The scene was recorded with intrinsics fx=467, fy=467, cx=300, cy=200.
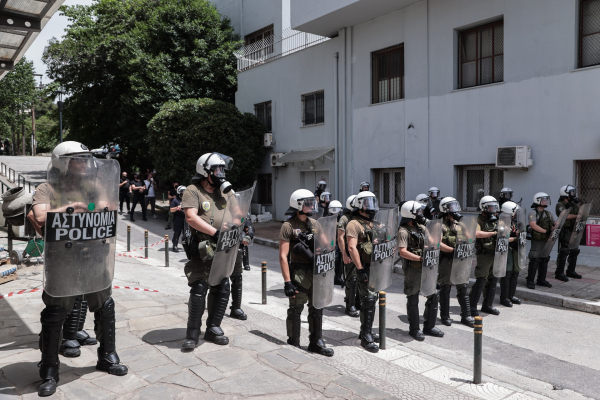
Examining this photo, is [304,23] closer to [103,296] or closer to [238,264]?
[238,264]

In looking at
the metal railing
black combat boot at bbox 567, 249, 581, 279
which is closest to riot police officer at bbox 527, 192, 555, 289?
black combat boot at bbox 567, 249, 581, 279

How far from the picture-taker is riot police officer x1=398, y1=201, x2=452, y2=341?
19.5 ft

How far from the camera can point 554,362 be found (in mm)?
5371

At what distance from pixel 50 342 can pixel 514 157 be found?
33.9ft

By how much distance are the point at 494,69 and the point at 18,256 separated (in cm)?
1163

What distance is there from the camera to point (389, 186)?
14.8 m

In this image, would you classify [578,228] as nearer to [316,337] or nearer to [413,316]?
[413,316]

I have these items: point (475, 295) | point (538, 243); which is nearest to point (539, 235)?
point (538, 243)

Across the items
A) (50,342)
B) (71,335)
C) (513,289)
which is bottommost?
(513,289)

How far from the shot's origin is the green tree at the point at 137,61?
21.6 m

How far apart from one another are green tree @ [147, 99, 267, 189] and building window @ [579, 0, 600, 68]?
1164 centimetres

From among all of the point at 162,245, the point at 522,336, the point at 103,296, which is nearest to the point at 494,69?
the point at 522,336

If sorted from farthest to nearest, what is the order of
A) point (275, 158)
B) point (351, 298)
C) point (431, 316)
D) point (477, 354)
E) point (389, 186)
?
point (275, 158) < point (389, 186) < point (351, 298) < point (431, 316) < point (477, 354)

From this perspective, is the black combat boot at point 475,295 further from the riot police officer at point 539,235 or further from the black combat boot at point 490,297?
the riot police officer at point 539,235
